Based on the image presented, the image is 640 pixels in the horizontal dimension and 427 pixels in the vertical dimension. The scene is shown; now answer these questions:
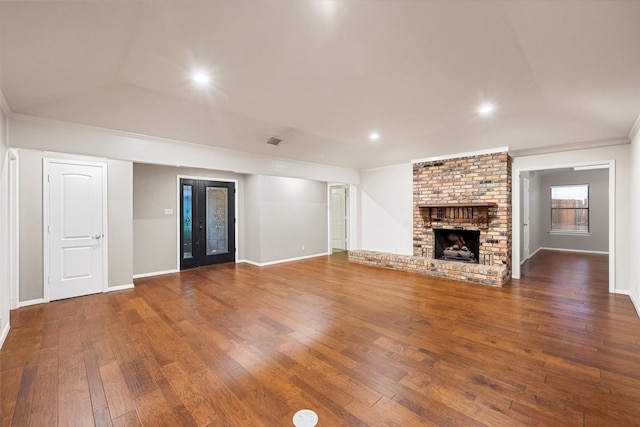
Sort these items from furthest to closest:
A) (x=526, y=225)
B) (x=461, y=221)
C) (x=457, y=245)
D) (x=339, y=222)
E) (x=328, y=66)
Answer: (x=339, y=222), (x=526, y=225), (x=457, y=245), (x=461, y=221), (x=328, y=66)

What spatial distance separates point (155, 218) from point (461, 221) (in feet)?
20.8

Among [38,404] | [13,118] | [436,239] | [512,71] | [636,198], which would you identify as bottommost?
[38,404]

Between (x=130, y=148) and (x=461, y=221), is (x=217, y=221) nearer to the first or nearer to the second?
(x=130, y=148)

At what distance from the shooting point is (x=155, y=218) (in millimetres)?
5914

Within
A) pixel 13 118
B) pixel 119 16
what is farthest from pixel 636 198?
pixel 13 118

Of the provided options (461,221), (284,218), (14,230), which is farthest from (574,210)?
(14,230)

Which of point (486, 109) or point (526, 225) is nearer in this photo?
point (486, 109)

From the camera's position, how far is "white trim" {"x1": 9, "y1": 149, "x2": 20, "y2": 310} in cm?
354

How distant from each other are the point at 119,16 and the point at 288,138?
125 inches

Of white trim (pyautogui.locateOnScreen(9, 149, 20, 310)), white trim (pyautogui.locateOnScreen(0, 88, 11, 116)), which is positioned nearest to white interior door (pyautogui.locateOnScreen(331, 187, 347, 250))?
white trim (pyautogui.locateOnScreen(9, 149, 20, 310))

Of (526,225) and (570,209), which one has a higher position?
(570,209)

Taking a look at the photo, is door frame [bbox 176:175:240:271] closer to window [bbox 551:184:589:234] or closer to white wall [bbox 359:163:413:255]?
white wall [bbox 359:163:413:255]

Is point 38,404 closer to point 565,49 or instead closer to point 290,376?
point 290,376

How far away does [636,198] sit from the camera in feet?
12.3
